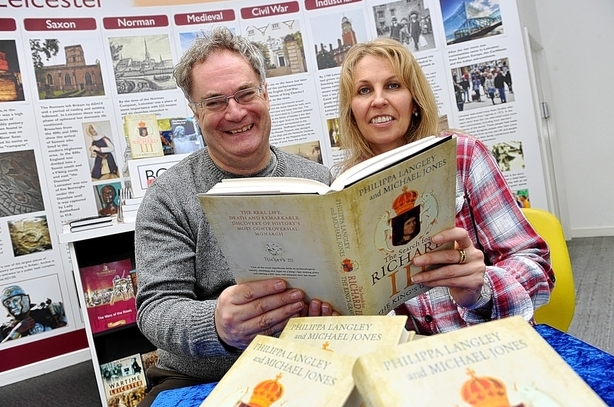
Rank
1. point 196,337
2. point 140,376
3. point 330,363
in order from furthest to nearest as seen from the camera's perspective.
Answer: point 140,376
point 196,337
point 330,363

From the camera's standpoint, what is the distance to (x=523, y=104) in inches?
140

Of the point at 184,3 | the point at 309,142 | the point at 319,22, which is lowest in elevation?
the point at 309,142

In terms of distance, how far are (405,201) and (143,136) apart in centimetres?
279

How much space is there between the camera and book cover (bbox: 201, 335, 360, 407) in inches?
20.9

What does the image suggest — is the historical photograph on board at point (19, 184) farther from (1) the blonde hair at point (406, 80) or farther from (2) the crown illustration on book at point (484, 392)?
(2) the crown illustration on book at point (484, 392)

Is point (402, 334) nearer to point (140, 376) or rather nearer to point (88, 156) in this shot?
point (140, 376)

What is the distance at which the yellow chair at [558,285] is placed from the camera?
1342 mm

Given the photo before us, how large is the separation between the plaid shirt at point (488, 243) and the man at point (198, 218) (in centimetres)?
54

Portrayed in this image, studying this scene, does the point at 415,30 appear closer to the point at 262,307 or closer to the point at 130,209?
the point at 130,209

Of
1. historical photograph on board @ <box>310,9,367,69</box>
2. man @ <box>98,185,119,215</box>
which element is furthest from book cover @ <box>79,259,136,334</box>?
historical photograph on board @ <box>310,9,367,69</box>

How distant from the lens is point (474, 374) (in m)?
0.49

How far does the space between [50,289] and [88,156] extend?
1027 millimetres

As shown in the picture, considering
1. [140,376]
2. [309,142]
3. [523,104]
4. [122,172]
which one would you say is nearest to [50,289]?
[122,172]

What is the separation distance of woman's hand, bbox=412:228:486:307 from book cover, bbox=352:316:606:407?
1.01 ft
